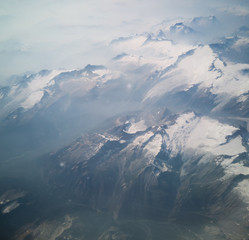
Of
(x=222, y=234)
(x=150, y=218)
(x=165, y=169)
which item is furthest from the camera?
(x=165, y=169)

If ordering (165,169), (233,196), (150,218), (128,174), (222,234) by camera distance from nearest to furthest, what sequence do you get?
(222,234), (233,196), (150,218), (165,169), (128,174)

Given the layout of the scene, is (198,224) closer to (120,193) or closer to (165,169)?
(165,169)

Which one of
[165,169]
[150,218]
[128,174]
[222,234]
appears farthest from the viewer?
[128,174]

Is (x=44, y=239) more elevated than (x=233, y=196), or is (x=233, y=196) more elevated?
(x=233, y=196)

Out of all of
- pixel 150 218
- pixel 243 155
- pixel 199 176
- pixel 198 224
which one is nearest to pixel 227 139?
pixel 243 155

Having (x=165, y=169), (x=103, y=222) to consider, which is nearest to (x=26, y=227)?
(x=103, y=222)

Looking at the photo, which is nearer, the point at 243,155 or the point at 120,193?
the point at 243,155

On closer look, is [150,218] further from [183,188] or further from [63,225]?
[63,225]

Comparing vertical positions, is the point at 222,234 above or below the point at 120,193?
above

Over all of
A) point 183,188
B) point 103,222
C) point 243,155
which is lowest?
point 103,222
